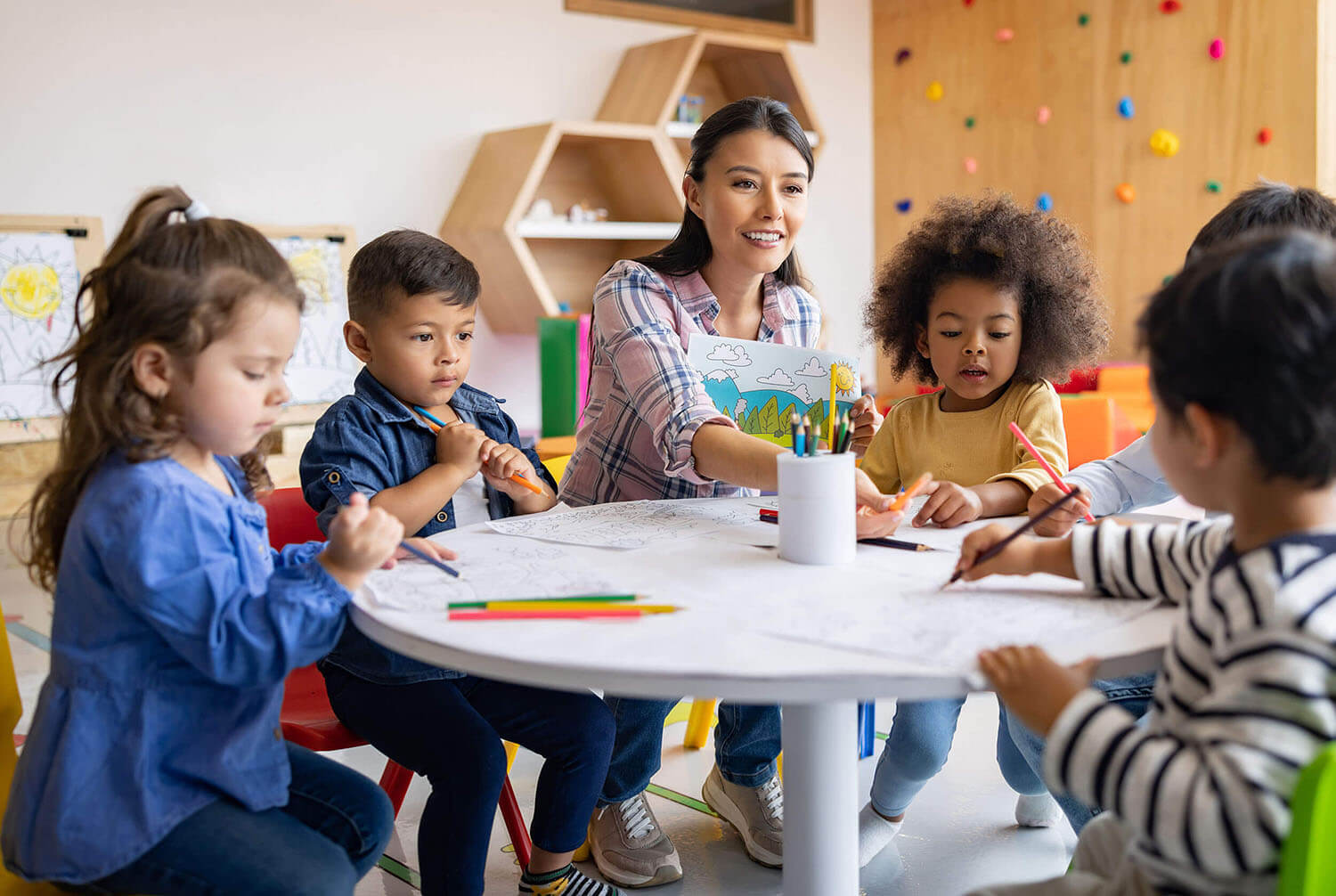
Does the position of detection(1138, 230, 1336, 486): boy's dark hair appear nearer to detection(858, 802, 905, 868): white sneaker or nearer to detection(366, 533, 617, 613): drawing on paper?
detection(366, 533, 617, 613): drawing on paper

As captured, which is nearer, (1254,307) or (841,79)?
(1254,307)

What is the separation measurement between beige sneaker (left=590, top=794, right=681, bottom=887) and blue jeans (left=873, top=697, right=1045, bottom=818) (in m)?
0.35

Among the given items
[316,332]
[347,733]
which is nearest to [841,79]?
[316,332]

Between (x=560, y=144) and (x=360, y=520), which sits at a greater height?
(x=560, y=144)

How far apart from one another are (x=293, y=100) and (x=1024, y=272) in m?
2.96

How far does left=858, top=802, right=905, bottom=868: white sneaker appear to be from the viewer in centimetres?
182

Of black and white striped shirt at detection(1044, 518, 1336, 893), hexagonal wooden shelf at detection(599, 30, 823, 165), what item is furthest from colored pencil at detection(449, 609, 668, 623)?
hexagonal wooden shelf at detection(599, 30, 823, 165)

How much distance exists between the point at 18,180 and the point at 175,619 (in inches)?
124

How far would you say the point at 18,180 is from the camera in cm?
356

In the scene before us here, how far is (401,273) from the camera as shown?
1604mm

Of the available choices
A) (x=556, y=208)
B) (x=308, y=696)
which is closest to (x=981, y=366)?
(x=308, y=696)

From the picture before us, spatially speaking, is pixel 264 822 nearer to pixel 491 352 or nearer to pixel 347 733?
pixel 347 733

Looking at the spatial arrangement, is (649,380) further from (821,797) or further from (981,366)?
(821,797)

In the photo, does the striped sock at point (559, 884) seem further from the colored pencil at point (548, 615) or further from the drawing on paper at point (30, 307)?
the drawing on paper at point (30, 307)
